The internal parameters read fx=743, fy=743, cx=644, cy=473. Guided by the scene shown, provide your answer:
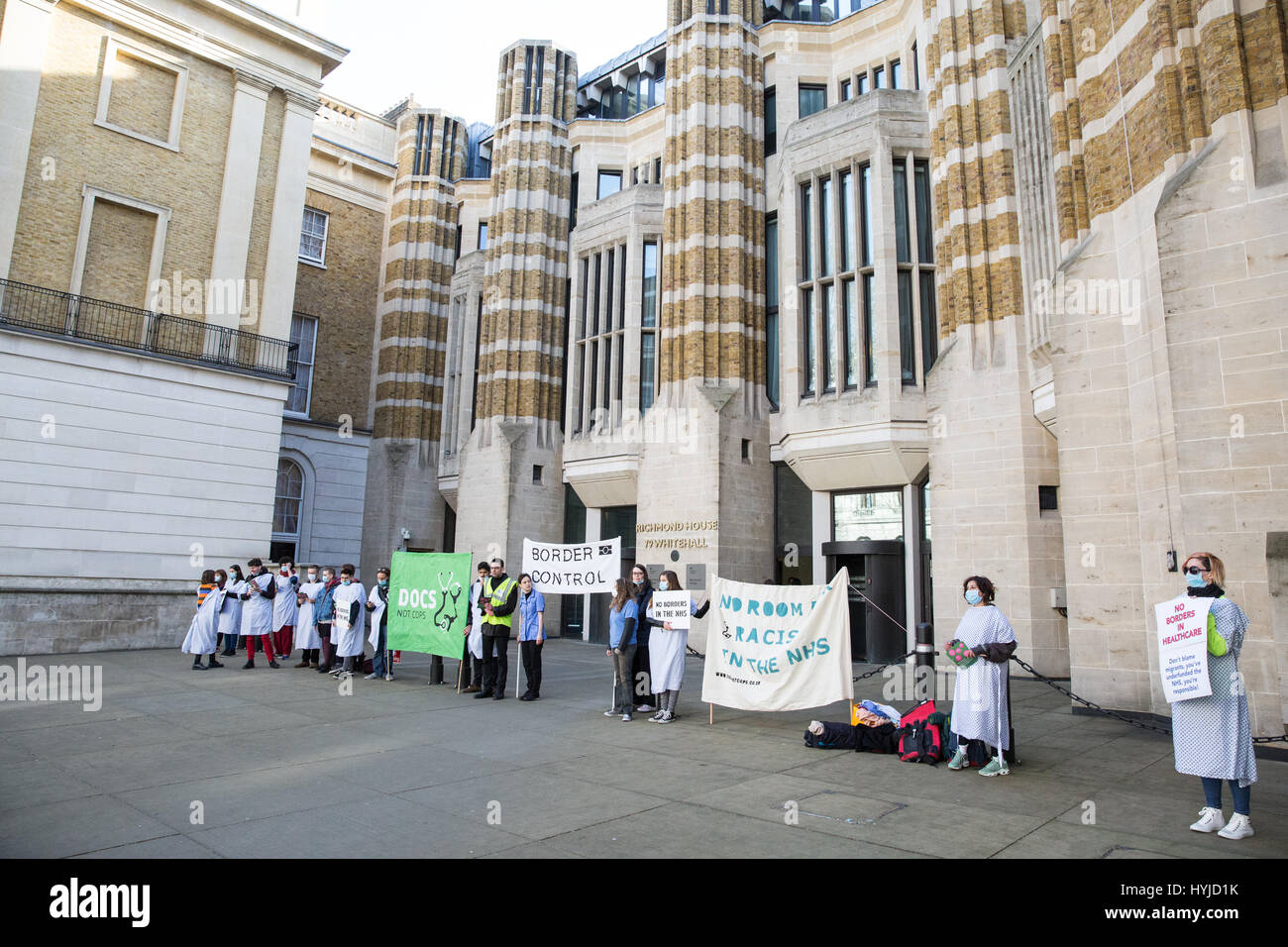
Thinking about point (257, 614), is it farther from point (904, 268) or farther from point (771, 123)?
point (771, 123)

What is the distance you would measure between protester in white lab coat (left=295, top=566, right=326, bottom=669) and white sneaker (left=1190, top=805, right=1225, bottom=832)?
46.2ft

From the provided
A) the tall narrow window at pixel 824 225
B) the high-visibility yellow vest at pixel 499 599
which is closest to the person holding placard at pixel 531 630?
Answer: the high-visibility yellow vest at pixel 499 599

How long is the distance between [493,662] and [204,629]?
6.95 metres

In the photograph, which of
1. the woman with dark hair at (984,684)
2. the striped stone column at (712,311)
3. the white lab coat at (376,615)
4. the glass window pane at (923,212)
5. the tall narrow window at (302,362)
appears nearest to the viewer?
the woman with dark hair at (984,684)

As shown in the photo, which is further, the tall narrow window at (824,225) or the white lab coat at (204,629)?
the tall narrow window at (824,225)

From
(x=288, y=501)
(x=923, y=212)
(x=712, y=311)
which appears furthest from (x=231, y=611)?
(x=923, y=212)

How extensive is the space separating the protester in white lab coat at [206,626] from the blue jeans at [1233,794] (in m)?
15.7

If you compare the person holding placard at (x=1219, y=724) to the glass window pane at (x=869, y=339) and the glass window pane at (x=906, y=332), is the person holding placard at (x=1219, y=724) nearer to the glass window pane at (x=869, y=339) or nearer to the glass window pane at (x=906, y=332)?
the glass window pane at (x=906, y=332)

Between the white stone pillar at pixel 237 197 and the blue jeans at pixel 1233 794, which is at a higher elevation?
the white stone pillar at pixel 237 197

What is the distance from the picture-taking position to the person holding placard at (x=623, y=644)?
10211 mm

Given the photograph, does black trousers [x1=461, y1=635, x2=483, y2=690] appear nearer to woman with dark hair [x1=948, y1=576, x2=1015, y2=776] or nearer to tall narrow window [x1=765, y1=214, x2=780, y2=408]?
woman with dark hair [x1=948, y1=576, x2=1015, y2=776]

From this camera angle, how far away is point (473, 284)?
95.3ft

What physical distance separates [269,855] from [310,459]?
26175mm
